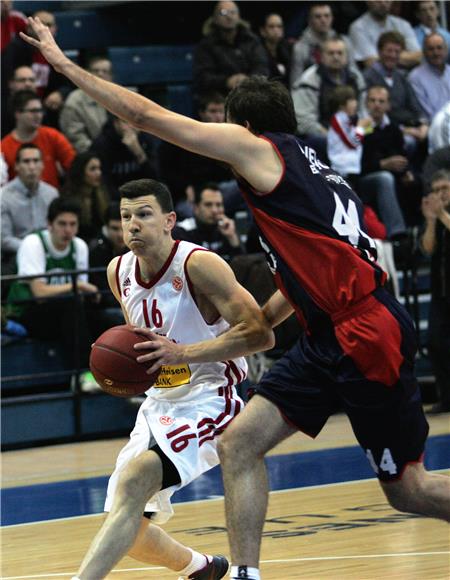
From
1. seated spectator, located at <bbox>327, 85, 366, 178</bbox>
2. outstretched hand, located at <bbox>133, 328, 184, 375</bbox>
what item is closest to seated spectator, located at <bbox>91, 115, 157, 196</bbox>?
seated spectator, located at <bbox>327, 85, 366, 178</bbox>

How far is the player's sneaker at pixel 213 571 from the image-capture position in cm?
588

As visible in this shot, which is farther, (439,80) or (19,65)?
(439,80)

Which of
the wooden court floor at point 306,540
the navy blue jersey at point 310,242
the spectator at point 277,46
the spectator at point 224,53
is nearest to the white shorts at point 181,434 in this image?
the wooden court floor at point 306,540

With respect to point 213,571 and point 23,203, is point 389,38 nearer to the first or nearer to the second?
point 23,203

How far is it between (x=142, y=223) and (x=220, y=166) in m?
4.93

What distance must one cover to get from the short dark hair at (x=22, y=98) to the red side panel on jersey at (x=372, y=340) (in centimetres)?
718

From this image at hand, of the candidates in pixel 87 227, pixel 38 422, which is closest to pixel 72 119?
pixel 87 227

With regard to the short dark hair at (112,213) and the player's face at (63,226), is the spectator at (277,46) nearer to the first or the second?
the short dark hair at (112,213)

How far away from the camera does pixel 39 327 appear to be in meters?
11.1

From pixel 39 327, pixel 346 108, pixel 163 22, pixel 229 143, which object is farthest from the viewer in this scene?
pixel 163 22

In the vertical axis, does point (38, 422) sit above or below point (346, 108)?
below

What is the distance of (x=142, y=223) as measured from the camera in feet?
18.8

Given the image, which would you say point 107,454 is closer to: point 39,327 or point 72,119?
point 39,327

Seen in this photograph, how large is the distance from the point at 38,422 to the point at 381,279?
20.7ft
